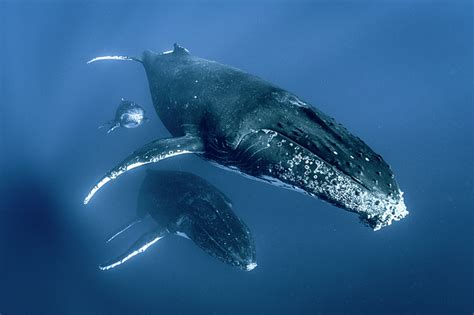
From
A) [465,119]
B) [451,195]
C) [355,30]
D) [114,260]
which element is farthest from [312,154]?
[355,30]

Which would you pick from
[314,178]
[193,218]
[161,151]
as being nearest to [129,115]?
[193,218]

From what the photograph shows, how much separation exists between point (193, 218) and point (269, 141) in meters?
5.79

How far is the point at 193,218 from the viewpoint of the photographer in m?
10.6

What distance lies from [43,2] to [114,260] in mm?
30572

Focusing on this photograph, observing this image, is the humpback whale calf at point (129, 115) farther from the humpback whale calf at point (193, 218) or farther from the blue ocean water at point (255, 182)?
the blue ocean water at point (255, 182)

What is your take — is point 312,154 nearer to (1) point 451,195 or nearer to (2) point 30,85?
(1) point 451,195

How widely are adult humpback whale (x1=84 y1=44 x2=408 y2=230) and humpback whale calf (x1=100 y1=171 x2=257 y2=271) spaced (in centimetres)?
294

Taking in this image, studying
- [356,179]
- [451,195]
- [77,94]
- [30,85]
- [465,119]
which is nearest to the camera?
[356,179]

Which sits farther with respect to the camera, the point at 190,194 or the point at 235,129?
the point at 190,194

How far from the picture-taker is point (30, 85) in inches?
976

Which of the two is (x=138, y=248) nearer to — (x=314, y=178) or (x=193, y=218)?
(x=193, y=218)

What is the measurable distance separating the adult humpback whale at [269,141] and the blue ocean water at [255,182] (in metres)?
7.75

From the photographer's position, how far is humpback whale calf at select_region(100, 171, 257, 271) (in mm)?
9430

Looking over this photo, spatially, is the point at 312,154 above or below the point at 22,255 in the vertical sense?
above
